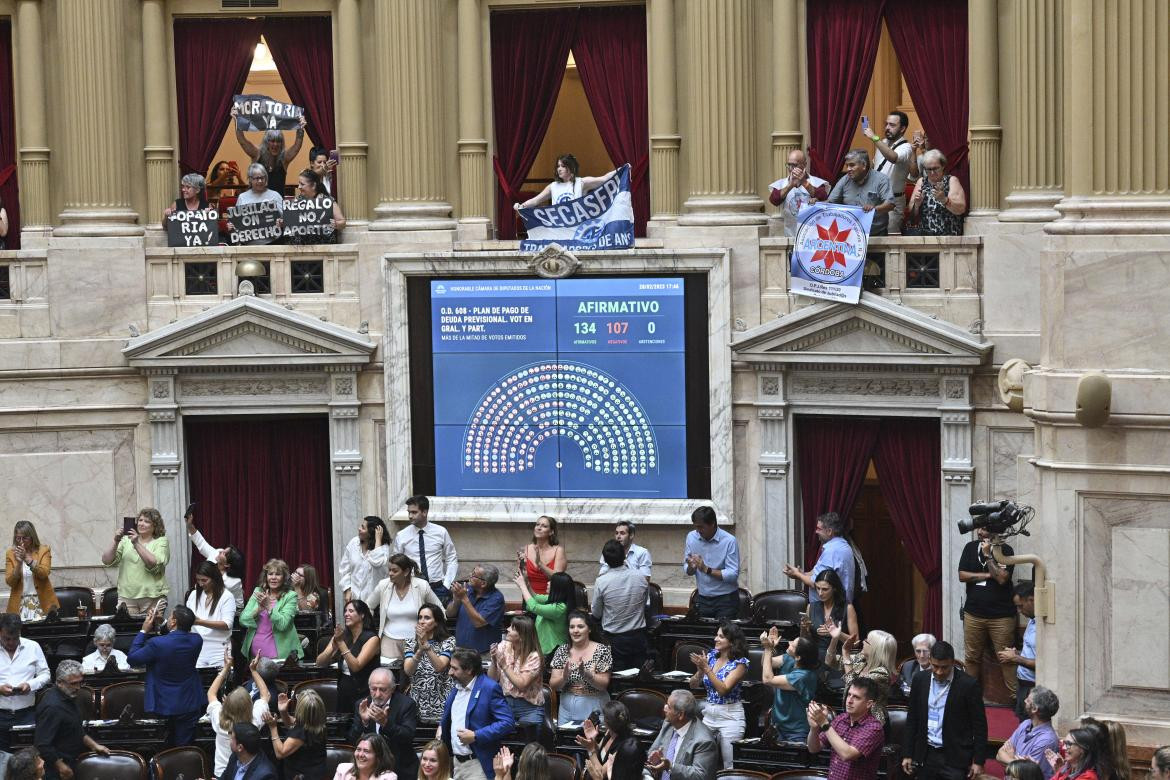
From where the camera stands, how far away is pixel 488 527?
21.5 metres

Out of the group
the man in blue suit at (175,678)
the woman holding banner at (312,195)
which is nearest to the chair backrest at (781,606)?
the man in blue suit at (175,678)

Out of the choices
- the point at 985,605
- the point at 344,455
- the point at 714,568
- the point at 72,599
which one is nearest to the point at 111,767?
the point at 72,599

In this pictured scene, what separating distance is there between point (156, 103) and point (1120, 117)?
1131 centimetres

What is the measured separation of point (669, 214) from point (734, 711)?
743 cm

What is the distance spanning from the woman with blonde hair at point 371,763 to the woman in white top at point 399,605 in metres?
3.22

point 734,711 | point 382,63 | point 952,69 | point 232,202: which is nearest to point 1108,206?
point 734,711

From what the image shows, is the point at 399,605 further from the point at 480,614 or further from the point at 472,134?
the point at 472,134

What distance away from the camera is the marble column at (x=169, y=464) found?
70.9 ft

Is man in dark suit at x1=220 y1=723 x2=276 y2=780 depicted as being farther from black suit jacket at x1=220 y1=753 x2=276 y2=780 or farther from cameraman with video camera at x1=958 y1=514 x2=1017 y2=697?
cameraman with video camera at x1=958 y1=514 x2=1017 y2=697

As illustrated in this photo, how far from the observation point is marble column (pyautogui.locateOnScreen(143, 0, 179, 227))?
73.4ft

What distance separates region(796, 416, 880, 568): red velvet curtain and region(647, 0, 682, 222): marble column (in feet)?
8.82

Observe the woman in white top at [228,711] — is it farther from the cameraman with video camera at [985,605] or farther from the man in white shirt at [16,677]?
the cameraman with video camera at [985,605]

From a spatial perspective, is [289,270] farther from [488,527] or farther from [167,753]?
[167,753]

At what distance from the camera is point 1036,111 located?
65.2ft
